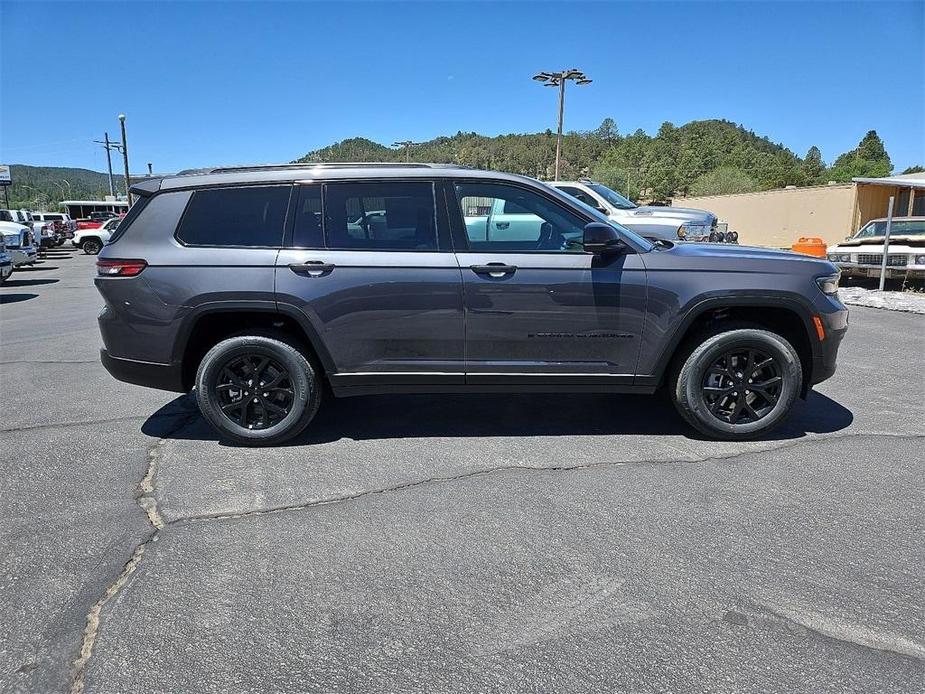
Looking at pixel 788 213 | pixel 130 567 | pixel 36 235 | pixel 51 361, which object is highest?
pixel 788 213

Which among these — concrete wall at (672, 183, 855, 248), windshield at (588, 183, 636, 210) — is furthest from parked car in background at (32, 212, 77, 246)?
concrete wall at (672, 183, 855, 248)

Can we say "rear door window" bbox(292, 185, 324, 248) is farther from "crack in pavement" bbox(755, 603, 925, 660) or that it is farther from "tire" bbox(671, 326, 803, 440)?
"crack in pavement" bbox(755, 603, 925, 660)

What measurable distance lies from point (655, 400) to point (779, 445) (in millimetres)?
1222

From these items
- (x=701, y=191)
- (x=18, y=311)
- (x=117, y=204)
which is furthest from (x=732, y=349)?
(x=701, y=191)

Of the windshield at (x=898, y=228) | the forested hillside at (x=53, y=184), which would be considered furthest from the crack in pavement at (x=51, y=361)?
the forested hillside at (x=53, y=184)

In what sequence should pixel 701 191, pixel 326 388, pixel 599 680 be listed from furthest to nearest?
pixel 701 191 < pixel 326 388 < pixel 599 680

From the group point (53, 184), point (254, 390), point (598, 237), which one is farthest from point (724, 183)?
point (53, 184)

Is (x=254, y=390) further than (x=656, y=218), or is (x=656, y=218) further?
(x=656, y=218)

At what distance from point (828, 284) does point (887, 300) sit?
26.7ft

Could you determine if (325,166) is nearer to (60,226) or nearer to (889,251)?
(889,251)

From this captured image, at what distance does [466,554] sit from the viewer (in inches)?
117

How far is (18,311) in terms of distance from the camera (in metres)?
11.3

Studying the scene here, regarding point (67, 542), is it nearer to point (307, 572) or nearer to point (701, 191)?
point (307, 572)

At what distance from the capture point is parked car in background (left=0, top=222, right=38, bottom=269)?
17.6 m
